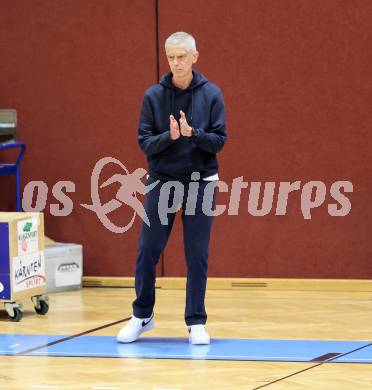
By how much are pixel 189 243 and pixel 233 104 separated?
79.5 inches

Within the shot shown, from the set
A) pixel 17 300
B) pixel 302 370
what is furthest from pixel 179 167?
pixel 17 300

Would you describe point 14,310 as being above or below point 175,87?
below

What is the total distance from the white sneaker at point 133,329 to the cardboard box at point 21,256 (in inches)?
37.6

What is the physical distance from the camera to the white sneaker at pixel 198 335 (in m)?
4.81

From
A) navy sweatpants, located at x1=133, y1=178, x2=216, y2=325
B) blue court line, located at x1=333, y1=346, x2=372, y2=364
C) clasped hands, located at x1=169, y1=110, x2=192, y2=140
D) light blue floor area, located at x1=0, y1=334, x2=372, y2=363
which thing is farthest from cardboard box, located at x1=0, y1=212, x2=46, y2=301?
blue court line, located at x1=333, y1=346, x2=372, y2=364

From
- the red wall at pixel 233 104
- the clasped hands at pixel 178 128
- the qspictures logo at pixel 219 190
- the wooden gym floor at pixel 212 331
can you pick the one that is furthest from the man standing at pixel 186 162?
the red wall at pixel 233 104

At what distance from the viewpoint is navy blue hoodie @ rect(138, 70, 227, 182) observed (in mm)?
4730

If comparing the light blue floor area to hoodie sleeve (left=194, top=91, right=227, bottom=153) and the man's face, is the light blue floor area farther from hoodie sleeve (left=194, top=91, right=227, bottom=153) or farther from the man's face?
the man's face

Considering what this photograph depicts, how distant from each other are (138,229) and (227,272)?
70 cm

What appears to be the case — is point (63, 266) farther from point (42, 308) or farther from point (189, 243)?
point (189, 243)

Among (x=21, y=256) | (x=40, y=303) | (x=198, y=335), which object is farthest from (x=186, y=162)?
(x=40, y=303)

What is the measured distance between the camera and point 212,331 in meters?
5.25

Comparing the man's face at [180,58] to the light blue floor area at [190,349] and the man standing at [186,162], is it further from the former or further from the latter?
the light blue floor area at [190,349]

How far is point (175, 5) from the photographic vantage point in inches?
262
